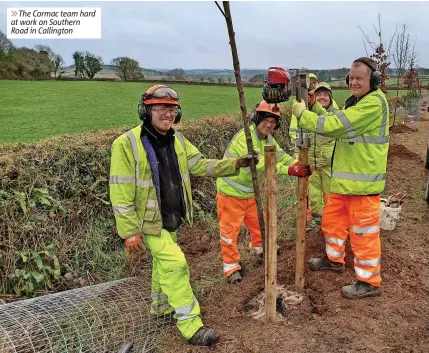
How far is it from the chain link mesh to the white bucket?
131 inches

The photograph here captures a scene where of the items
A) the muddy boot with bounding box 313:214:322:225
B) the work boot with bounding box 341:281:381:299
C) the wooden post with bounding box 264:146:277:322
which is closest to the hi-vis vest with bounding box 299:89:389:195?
the wooden post with bounding box 264:146:277:322

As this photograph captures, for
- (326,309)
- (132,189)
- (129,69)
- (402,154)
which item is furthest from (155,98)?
(129,69)

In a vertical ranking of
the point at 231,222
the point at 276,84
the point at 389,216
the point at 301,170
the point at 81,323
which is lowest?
the point at 81,323

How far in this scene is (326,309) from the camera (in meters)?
4.08

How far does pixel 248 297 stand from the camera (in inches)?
175

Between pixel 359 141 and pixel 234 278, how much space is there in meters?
2.04

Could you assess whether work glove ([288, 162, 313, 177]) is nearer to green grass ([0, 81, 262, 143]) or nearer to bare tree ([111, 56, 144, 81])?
green grass ([0, 81, 262, 143])

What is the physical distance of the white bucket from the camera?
5797 mm

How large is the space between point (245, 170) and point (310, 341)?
1.92 meters

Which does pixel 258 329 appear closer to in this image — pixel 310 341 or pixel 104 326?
pixel 310 341

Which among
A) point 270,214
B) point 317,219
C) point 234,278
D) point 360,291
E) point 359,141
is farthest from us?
point 317,219

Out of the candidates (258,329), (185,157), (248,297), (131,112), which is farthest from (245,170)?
(131,112)

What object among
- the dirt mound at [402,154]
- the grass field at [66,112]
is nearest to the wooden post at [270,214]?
the grass field at [66,112]

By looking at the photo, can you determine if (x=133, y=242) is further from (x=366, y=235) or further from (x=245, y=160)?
(x=366, y=235)
